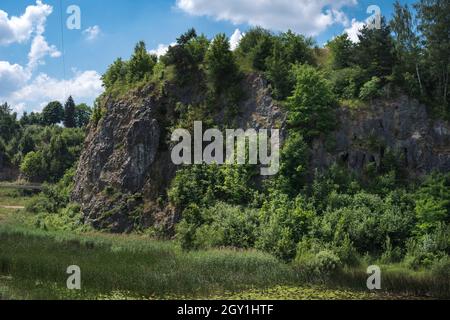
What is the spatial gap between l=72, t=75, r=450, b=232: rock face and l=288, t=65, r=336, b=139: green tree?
93 cm

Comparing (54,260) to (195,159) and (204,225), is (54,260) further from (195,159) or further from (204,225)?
(195,159)

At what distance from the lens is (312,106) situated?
3659 centimetres

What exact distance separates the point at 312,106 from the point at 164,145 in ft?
51.0

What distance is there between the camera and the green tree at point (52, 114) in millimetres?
134000

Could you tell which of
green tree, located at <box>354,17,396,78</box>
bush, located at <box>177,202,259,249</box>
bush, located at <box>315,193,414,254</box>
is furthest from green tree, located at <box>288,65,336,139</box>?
bush, located at <box>177,202,259,249</box>

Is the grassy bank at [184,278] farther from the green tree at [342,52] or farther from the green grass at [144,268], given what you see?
the green tree at [342,52]

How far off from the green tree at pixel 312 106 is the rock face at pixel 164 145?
3.06 ft

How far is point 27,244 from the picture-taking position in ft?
99.8

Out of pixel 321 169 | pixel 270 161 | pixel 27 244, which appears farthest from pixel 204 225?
pixel 27 244

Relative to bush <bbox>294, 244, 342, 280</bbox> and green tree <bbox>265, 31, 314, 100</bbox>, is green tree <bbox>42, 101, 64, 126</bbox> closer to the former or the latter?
green tree <bbox>265, 31, 314, 100</bbox>

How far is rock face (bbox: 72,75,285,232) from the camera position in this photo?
135ft

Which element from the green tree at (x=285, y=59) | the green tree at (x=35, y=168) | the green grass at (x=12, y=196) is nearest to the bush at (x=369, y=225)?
the green tree at (x=285, y=59)

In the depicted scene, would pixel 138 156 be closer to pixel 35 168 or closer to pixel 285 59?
pixel 285 59
